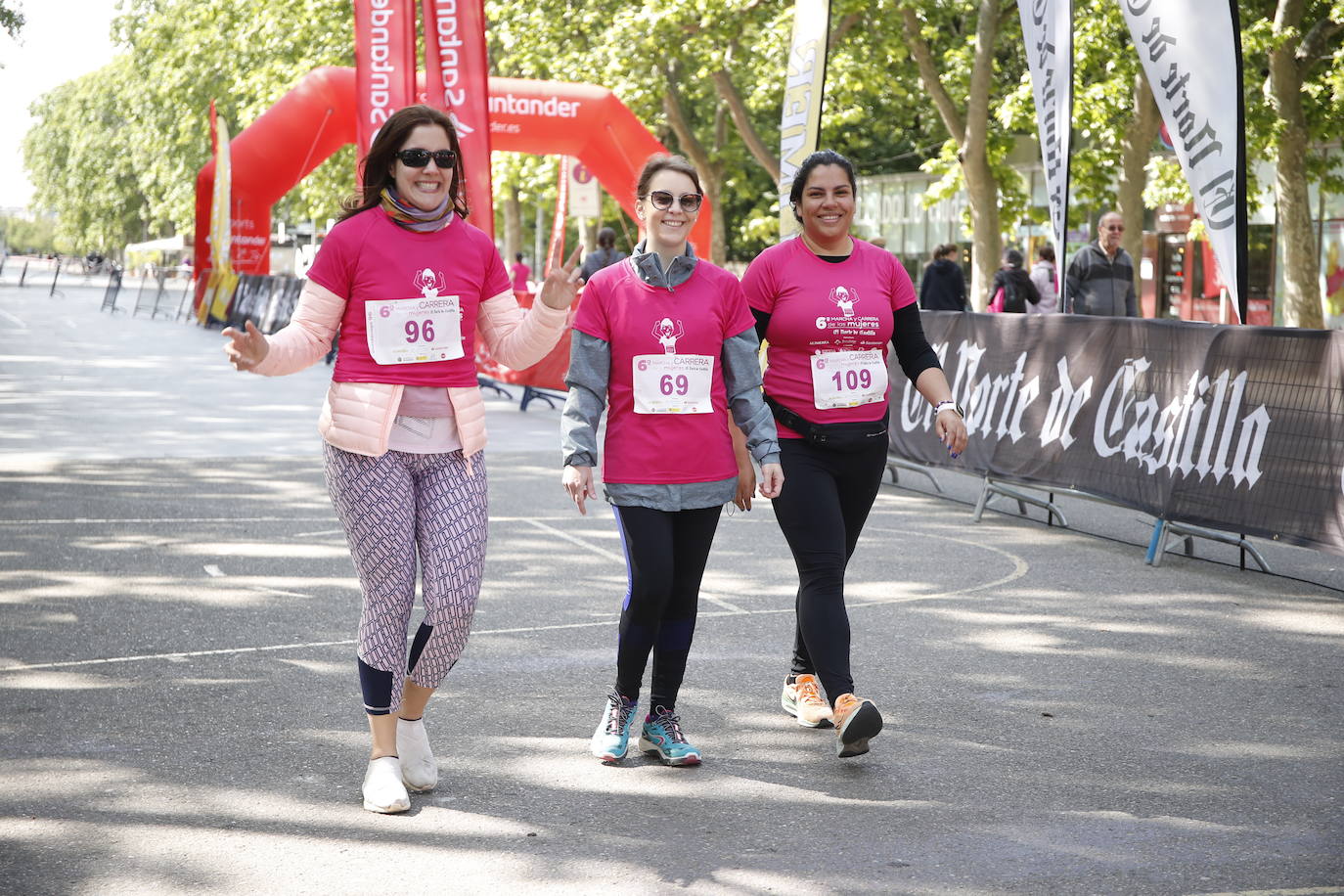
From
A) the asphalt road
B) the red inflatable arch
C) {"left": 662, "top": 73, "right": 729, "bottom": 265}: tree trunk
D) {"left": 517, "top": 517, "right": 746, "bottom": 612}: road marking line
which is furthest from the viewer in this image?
{"left": 662, "top": 73, "right": 729, "bottom": 265}: tree trunk

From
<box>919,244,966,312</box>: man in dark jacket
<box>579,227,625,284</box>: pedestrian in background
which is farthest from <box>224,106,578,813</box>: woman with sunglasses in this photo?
<box>579,227,625,284</box>: pedestrian in background

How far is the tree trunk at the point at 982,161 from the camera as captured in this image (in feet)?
75.4

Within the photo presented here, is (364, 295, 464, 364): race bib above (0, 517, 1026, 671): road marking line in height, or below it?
above

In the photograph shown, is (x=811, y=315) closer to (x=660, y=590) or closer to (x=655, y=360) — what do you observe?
(x=655, y=360)

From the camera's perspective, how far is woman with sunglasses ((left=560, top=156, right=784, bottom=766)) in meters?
4.89

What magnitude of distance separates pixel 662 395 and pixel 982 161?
65.0 ft

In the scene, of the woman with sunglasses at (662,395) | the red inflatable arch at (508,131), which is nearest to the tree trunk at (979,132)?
the red inflatable arch at (508,131)

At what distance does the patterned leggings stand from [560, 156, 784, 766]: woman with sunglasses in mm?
370

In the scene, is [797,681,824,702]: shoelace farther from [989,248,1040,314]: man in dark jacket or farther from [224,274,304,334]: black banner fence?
[224,274,304,334]: black banner fence

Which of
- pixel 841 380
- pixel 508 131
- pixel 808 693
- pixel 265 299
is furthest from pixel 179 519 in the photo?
pixel 265 299

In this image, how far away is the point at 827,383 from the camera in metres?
5.29

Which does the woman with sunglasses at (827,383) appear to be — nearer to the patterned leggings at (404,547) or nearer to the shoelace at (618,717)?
the shoelace at (618,717)

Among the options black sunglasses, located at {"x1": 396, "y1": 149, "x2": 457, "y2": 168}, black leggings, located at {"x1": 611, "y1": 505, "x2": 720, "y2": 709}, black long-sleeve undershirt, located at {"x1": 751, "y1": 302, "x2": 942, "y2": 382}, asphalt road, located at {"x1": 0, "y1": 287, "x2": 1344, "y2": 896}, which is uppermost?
black sunglasses, located at {"x1": 396, "y1": 149, "x2": 457, "y2": 168}

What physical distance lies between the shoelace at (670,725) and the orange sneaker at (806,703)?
59 centimetres
